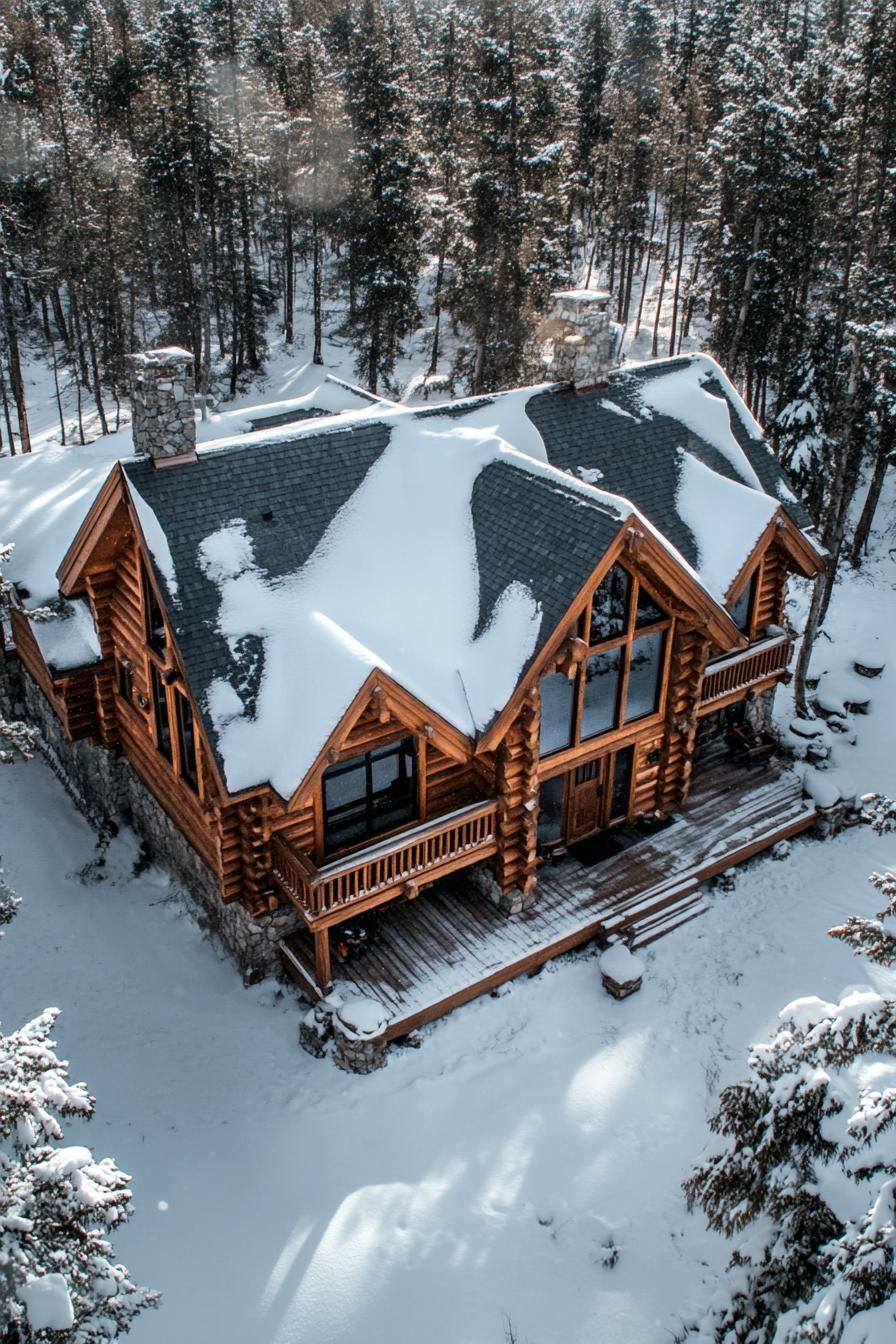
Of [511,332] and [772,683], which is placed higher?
[511,332]

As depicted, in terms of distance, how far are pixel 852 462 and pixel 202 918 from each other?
21014mm

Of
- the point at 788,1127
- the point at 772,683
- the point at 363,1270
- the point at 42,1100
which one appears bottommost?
the point at 363,1270

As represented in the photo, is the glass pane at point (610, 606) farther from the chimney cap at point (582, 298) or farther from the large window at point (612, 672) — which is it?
the chimney cap at point (582, 298)

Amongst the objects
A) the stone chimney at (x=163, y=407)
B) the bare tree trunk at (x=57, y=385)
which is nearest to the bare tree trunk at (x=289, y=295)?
the bare tree trunk at (x=57, y=385)

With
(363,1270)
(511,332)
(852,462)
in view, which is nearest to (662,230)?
(511,332)

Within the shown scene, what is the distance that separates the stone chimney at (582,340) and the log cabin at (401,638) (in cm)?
10

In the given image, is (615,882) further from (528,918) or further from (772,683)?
(772,683)

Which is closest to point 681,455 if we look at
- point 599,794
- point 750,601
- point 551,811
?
point 750,601

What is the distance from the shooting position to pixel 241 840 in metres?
15.3

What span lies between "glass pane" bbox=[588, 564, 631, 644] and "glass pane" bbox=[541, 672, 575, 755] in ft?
3.15

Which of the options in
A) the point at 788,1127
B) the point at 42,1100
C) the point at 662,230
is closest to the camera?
the point at 42,1100

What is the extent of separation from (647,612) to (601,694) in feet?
5.51

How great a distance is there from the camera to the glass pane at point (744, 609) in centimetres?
2021

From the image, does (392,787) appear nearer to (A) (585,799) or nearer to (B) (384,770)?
(B) (384,770)
